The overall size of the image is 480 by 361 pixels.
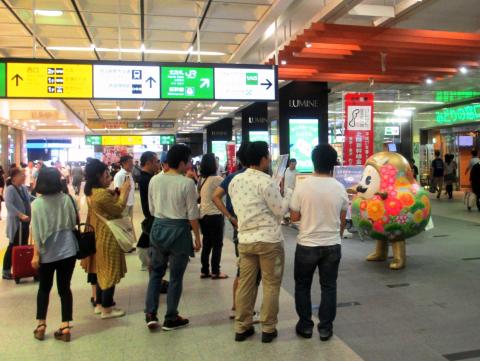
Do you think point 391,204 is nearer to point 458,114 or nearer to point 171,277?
point 171,277

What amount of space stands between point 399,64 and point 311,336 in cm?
664

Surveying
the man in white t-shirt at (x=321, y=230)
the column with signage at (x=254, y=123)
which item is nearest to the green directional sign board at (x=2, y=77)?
the man in white t-shirt at (x=321, y=230)

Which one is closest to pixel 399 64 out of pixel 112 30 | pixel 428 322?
pixel 112 30

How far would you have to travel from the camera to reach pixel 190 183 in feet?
12.1

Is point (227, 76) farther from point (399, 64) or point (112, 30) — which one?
point (399, 64)

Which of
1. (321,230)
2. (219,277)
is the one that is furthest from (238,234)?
(219,277)

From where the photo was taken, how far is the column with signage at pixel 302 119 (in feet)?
36.8

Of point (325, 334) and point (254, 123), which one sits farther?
point (254, 123)

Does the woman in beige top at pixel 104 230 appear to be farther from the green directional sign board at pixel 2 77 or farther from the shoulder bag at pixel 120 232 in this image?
the green directional sign board at pixel 2 77

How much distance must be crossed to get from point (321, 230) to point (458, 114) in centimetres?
1588

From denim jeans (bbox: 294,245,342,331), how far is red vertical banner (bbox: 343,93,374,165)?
4900mm

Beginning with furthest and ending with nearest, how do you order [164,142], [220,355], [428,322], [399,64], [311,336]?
[164,142] < [399,64] < [428,322] < [311,336] < [220,355]

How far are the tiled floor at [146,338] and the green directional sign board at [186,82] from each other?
9.58 ft

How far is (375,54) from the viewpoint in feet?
25.8
